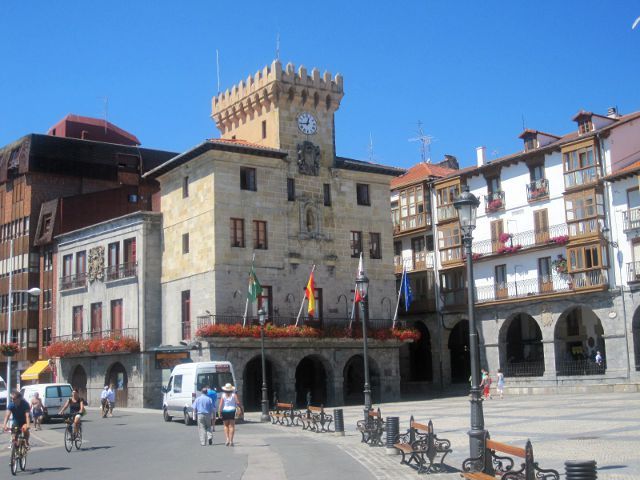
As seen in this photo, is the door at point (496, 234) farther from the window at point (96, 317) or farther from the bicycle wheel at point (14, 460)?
the bicycle wheel at point (14, 460)

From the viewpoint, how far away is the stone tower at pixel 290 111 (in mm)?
47938

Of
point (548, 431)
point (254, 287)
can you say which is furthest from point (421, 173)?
point (548, 431)

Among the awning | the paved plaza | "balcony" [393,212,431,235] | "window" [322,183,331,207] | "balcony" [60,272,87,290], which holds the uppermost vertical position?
"window" [322,183,331,207]

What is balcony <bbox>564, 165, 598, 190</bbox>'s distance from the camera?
4366cm

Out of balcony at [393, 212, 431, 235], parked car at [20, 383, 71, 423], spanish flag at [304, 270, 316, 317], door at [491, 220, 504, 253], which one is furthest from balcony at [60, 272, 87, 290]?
door at [491, 220, 504, 253]

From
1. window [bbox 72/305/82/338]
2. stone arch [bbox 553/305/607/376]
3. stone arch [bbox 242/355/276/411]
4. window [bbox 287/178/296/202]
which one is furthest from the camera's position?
window [bbox 72/305/82/338]

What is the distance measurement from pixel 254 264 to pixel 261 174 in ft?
16.5

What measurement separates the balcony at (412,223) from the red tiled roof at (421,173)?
2255 millimetres

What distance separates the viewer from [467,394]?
48.4m

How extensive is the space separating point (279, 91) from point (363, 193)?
7908 mm

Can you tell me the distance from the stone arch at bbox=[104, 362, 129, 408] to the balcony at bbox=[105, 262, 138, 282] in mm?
5010

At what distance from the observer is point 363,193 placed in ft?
167

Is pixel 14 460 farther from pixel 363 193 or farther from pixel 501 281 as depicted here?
pixel 501 281

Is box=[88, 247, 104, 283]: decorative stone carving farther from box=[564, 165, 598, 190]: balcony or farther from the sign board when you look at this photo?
box=[564, 165, 598, 190]: balcony
